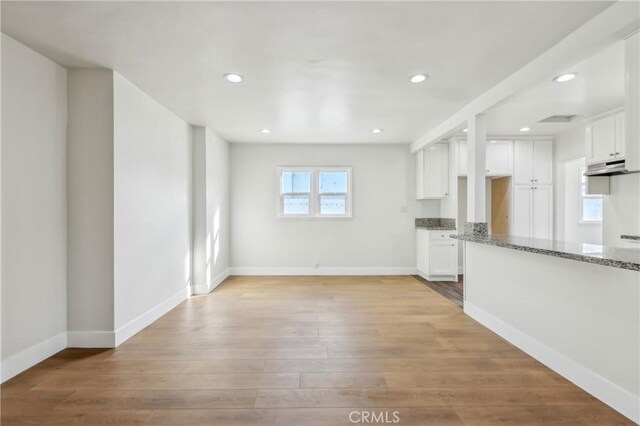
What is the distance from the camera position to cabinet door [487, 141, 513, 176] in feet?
16.8

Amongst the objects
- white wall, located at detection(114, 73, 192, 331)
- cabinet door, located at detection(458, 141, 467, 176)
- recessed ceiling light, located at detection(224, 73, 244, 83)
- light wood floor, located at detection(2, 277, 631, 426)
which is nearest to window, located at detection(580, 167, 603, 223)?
cabinet door, located at detection(458, 141, 467, 176)

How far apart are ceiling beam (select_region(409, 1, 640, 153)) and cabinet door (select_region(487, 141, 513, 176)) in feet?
7.06

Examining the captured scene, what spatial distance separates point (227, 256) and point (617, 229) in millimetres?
5887

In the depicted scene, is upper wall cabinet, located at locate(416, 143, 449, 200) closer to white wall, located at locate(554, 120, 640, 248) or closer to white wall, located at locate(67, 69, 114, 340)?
white wall, located at locate(554, 120, 640, 248)

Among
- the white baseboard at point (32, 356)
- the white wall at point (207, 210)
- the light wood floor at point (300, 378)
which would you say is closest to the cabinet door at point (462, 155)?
the light wood floor at point (300, 378)

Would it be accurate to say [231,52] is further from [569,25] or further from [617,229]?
[617,229]

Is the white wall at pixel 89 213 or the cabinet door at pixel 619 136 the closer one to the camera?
the white wall at pixel 89 213

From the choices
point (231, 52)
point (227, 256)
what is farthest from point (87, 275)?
point (227, 256)

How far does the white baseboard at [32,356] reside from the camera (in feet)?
7.10

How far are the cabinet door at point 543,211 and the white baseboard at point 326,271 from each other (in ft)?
7.16

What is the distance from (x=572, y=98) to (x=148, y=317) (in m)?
5.42

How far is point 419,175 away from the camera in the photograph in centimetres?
562

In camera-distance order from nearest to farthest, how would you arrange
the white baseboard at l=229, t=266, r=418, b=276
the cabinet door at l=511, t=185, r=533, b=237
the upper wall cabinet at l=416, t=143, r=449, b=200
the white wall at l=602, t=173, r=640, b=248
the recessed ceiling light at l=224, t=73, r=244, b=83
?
the recessed ceiling light at l=224, t=73, r=244, b=83 < the white wall at l=602, t=173, r=640, b=248 < the cabinet door at l=511, t=185, r=533, b=237 < the upper wall cabinet at l=416, t=143, r=449, b=200 < the white baseboard at l=229, t=266, r=418, b=276

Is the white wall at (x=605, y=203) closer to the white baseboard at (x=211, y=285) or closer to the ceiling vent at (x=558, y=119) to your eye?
the ceiling vent at (x=558, y=119)
